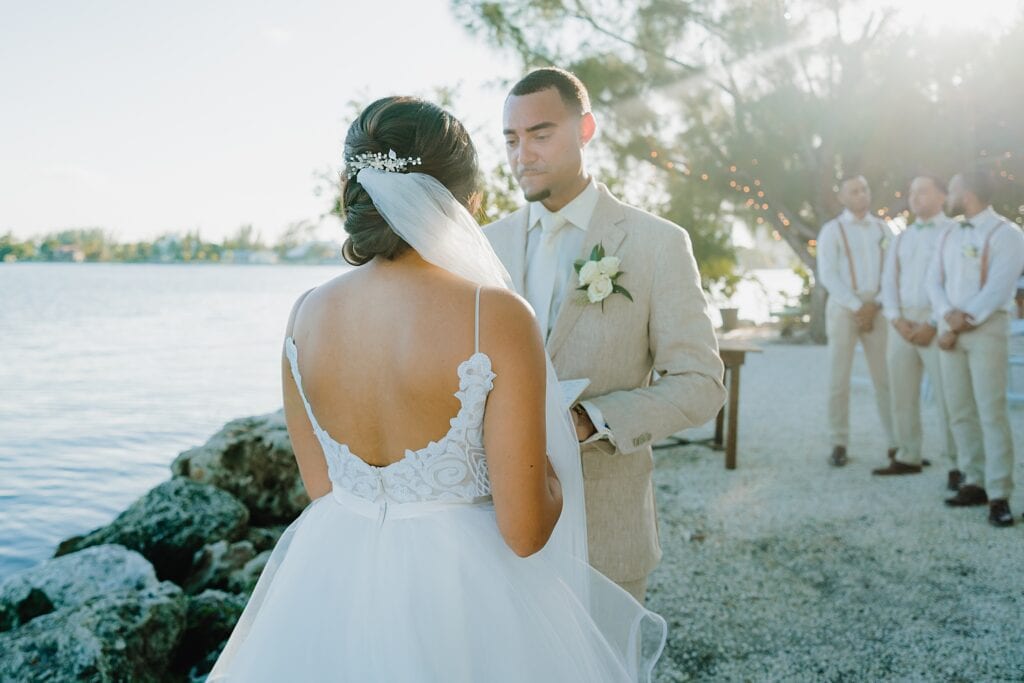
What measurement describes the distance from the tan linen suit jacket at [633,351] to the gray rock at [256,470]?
4.26 meters

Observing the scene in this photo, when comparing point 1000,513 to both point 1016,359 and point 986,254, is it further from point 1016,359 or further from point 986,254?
point 1016,359

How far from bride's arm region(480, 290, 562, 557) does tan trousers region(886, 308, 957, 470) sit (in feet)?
18.6

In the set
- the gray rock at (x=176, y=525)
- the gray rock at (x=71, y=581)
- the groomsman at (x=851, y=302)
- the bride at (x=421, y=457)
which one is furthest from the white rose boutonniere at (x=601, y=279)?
the groomsman at (x=851, y=302)

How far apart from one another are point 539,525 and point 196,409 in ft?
41.4

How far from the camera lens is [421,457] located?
5.38 ft

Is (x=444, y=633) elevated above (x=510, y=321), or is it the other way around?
(x=510, y=321)

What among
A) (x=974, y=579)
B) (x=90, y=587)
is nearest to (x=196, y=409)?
(x=90, y=587)

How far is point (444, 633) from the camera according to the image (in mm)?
1599

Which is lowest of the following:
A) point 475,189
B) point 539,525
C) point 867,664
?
point 867,664

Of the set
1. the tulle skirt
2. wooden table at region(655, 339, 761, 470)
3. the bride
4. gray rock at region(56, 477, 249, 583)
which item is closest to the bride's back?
the bride

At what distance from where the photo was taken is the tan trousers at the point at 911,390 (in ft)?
20.8

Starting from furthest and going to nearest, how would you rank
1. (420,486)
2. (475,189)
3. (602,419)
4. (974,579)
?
(974,579), (602,419), (475,189), (420,486)

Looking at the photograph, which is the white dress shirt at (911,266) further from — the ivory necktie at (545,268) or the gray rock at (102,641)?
the gray rock at (102,641)

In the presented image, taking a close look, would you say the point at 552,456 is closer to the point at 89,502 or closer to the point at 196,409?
the point at 89,502
